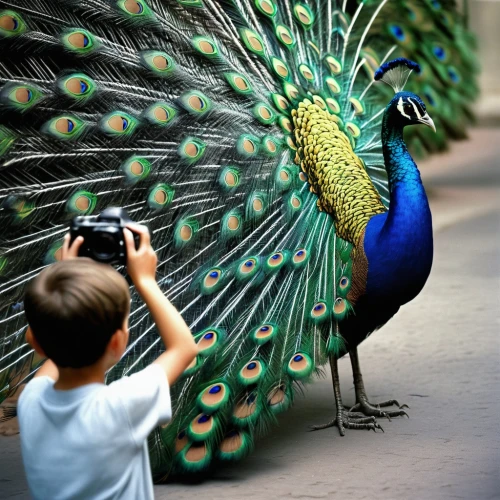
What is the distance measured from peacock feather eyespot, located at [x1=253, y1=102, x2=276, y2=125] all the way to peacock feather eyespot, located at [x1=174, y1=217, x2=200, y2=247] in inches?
19.0

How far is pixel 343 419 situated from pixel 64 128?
1595mm

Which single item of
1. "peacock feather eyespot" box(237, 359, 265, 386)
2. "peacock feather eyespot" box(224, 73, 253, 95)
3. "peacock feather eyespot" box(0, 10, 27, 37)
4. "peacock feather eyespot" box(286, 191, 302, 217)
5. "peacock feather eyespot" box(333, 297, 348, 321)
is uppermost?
"peacock feather eyespot" box(0, 10, 27, 37)

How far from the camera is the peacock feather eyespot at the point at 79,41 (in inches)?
128

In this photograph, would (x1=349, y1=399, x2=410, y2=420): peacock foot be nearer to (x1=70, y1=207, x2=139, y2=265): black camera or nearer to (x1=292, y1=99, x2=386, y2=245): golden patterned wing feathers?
(x1=292, y1=99, x2=386, y2=245): golden patterned wing feathers

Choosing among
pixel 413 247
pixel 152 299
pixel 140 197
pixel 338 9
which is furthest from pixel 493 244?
pixel 152 299

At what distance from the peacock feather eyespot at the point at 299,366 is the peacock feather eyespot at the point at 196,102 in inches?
37.7

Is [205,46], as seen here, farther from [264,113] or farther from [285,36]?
[285,36]

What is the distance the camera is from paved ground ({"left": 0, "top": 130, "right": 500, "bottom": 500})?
314 centimetres

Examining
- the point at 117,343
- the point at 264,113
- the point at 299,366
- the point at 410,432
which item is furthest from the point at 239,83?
the point at 117,343

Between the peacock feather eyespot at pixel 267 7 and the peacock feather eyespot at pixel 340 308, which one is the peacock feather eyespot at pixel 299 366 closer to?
the peacock feather eyespot at pixel 340 308

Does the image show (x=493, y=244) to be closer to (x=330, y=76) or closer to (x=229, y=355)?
(x=330, y=76)

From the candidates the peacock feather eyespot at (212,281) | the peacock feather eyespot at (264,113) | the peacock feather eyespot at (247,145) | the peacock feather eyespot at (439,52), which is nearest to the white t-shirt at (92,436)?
the peacock feather eyespot at (212,281)

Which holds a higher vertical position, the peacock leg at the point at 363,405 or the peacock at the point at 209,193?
the peacock at the point at 209,193

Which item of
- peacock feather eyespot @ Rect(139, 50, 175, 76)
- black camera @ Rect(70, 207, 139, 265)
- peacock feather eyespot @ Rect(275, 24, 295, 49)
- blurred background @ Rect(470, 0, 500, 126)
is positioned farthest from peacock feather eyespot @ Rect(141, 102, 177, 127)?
blurred background @ Rect(470, 0, 500, 126)
